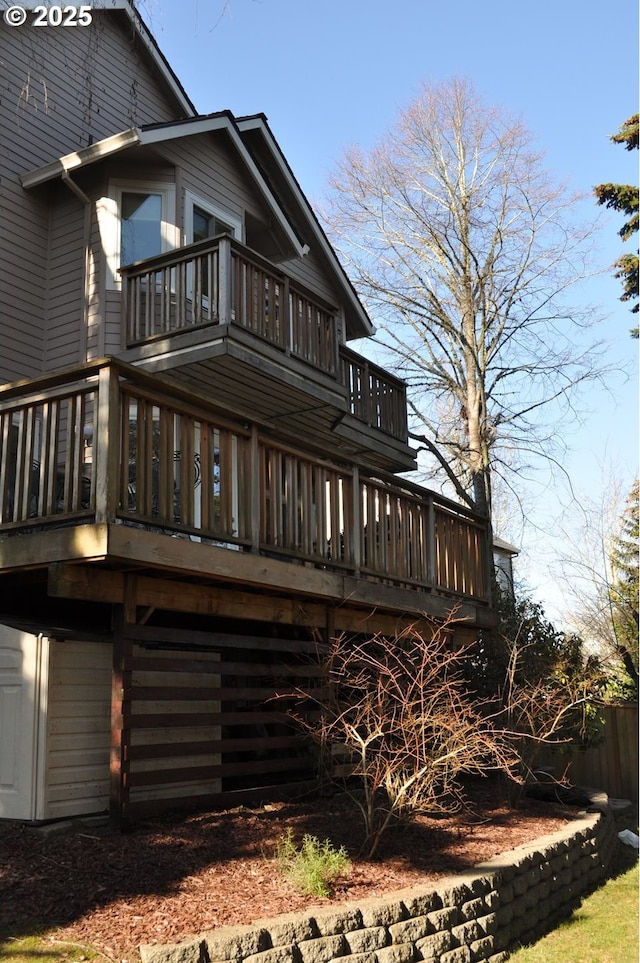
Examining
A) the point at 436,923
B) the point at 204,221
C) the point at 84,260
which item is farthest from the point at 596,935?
the point at 204,221

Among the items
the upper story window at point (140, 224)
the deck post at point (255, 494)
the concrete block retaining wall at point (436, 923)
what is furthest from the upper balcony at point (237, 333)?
the concrete block retaining wall at point (436, 923)

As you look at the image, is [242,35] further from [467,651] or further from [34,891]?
[467,651]

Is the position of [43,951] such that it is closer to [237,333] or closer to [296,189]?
[237,333]

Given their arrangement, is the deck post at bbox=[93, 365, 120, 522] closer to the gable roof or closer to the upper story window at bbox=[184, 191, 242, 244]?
the gable roof

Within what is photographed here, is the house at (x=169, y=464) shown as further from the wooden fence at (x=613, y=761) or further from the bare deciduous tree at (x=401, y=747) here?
the wooden fence at (x=613, y=761)

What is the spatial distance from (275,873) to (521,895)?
2.40m

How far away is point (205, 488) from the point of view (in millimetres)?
7047

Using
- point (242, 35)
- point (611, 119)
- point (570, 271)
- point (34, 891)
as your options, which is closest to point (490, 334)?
point (570, 271)

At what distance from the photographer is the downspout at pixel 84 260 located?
11.3 m

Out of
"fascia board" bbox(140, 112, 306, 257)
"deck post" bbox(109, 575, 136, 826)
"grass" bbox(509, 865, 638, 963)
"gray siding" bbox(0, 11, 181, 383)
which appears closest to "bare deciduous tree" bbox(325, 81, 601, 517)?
"fascia board" bbox(140, 112, 306, 257)

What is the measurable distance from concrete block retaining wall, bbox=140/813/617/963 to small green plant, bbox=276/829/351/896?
22 centimetres

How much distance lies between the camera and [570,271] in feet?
63.1

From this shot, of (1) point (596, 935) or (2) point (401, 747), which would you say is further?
(2) point (401, 747)

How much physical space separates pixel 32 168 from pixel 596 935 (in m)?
11.0
